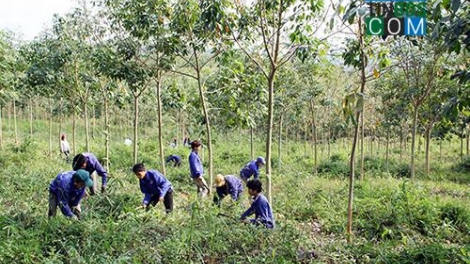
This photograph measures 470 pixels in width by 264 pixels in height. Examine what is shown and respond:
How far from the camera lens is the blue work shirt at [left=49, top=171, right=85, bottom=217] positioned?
5.56m

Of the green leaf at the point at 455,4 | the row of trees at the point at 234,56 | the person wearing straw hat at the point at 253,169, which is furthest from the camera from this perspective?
the person wearing straw hat at the point at 253,169

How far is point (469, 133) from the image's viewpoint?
59.9 feet

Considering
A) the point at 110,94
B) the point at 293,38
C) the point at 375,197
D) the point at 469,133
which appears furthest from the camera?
the point at 469,133

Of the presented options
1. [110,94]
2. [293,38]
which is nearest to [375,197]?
[293,38]

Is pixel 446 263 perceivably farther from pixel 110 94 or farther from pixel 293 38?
pixel 110 94

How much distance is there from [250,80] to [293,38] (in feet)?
6.85

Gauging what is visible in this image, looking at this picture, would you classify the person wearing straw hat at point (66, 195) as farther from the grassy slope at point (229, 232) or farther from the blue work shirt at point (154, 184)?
the blue work shirt at point (154, 184)

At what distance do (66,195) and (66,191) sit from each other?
3.2 inches

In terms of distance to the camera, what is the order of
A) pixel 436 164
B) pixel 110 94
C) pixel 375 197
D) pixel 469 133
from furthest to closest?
pixel 469 133
pixel 436 164
pixel 110 94
pixel 375 197

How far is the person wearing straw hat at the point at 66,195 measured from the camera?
5.55 m

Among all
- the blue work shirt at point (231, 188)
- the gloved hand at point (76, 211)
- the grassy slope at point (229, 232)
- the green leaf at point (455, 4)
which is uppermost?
the green leaf at point (455, 4)

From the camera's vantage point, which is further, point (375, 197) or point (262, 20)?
point (375, 197)

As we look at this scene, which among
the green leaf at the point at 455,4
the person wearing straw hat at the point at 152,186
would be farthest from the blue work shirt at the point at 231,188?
the green leaf at the point at 455,4

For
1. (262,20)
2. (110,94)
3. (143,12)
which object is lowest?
(110,94)
